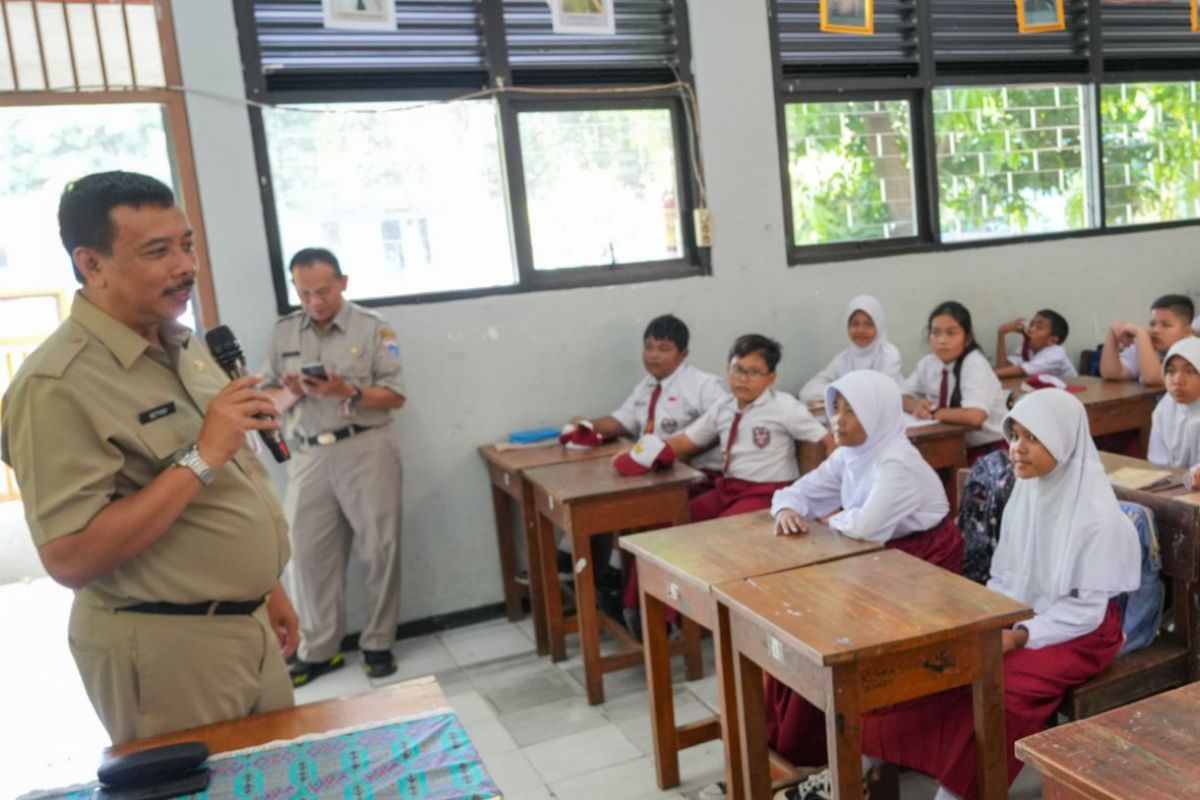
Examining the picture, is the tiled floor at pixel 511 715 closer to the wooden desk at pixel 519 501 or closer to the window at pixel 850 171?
the wooden desk at pixel 519 501

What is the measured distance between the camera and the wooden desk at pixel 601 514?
3.26 metres

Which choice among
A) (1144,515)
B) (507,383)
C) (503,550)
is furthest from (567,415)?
(1144,515)

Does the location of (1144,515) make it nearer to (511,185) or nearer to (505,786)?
(505,786)

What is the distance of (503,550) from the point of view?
163 inches

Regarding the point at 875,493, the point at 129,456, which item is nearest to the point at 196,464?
the point at 129,456

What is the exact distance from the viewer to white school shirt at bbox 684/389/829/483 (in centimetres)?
367

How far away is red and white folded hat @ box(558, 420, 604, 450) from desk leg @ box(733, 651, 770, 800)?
1.81m

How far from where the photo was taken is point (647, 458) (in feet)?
11.3

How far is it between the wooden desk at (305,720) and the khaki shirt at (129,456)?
0.21m

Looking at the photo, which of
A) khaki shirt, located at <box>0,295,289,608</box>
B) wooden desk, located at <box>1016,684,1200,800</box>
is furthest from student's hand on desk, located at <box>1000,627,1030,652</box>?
khaki shirt, located at <box>0,295,289,608</box>

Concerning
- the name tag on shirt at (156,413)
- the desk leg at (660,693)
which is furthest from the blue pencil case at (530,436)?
the name tag on shirt at (156,413)

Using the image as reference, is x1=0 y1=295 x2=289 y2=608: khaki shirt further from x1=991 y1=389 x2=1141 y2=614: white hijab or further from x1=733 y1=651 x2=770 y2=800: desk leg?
x1=991 y1=389 x2=1141 y2=614: white hijab

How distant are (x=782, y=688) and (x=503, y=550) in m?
1.84

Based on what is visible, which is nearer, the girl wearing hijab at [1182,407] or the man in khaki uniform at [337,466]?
the girl wearing hijab at [1182,407]
